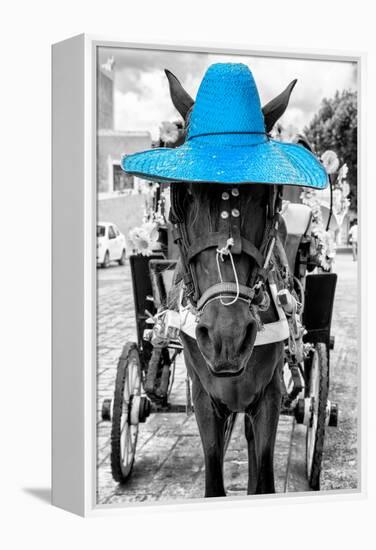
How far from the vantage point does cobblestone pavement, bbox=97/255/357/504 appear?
5566 millimetres

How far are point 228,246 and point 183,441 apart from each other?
219 centimetres

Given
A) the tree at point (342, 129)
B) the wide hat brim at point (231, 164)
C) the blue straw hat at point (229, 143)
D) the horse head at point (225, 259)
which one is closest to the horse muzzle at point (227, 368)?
the horse head at point (225, 259)

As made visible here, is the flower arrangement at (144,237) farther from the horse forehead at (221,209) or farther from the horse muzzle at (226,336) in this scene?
the horse muzzle at (226,336)

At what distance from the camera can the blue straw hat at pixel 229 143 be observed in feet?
14.4

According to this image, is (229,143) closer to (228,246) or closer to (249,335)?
(228,246)

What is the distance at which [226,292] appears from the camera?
161 inches

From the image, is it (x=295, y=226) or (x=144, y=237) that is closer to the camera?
(x=295, y=226)

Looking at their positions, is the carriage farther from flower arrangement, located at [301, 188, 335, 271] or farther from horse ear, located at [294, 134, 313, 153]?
horse ear, located at [294, 134, 313, 153]

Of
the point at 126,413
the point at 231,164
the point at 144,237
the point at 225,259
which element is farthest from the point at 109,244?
the point at 225,259

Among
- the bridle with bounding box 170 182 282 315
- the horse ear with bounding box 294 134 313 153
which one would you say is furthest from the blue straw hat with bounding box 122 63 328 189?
the horse ear with bounding box 294 134 313 153

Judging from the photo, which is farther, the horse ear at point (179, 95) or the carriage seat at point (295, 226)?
the carriage seat at point (295, 226)

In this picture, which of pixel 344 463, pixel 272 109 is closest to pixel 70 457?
pixel 344 463

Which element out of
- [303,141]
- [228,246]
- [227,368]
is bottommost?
[227,368]

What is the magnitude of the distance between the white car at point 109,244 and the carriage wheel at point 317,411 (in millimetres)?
1336
